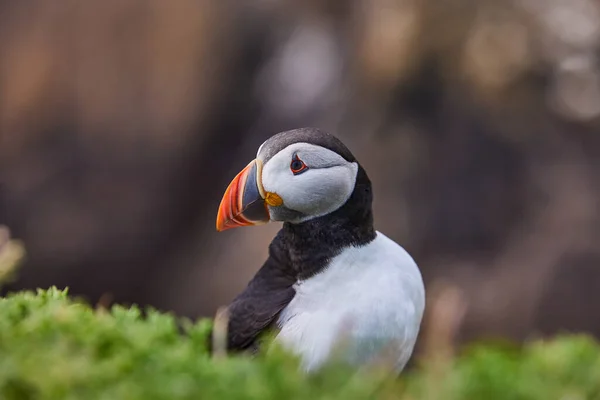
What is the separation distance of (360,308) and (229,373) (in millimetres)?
1159

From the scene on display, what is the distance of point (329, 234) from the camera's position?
3059 mm

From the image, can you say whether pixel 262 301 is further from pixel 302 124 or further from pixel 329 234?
pixel 302 124

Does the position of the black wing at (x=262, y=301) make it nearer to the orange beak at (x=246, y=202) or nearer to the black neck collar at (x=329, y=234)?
the black neck collar at (x=329, y=234)

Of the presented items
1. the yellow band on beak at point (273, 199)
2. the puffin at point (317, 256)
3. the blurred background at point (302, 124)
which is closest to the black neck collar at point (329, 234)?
the puffin at point (317, 256)

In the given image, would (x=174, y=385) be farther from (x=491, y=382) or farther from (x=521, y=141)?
(x=521, y=141)

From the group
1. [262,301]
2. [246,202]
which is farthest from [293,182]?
[262,301]

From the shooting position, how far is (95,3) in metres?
9.34

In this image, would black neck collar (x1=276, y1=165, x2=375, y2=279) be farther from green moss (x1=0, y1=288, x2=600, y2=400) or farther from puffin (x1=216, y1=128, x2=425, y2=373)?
green moss (x1=0, y1=288, x2=600, y2=400)

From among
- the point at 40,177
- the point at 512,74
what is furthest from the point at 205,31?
the point at 512,74

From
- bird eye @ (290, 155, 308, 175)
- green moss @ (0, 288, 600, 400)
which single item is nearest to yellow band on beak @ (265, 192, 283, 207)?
bird eye @ (290, 155, 308, 175)

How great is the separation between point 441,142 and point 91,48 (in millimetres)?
3845

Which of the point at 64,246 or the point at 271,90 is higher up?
the point at 271,90

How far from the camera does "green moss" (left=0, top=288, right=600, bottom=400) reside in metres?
1.63

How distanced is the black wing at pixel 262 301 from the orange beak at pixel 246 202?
0.17 metres
